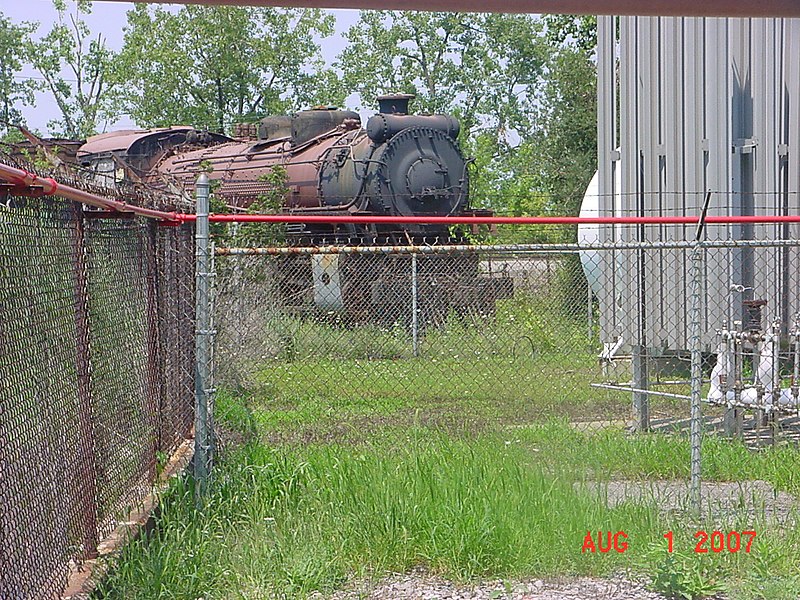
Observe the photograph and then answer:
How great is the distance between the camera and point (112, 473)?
5004mm

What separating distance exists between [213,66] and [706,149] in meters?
35.2

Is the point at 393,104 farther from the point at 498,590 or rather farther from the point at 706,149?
the point at 498,590

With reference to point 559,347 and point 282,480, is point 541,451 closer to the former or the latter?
point 282,480

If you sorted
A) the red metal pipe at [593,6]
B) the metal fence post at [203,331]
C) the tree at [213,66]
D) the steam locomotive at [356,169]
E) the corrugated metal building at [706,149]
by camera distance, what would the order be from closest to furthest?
the red metal pipe at [593,6] < the metal fence post at [203,331] < the corrugated metal building at [706,149] < the steam locomotive at [356,169] < the tree at [213,66]

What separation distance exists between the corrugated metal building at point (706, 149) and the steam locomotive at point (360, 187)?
4.07 metres

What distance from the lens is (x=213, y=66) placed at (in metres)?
41.8

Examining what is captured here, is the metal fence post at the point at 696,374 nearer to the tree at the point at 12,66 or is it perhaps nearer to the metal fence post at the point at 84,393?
the metal fence post at the point at 84,393

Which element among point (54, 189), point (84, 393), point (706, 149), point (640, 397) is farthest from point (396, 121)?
point (54, 189)

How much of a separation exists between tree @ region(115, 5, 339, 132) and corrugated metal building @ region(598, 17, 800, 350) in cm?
3316

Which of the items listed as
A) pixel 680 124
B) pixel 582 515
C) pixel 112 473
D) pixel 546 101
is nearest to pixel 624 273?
pixel 680 124

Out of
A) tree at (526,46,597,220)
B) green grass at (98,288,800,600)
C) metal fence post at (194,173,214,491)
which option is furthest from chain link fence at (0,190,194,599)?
tree at (526,46,597,220)

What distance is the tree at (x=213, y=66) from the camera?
4138 cm

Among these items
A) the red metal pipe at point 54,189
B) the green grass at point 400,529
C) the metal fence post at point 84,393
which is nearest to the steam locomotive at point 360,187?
the green grass at point 400,529

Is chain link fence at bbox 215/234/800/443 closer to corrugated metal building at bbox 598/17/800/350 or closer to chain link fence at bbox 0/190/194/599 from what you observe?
corrugated metal building at bbox 598/17/800/350
